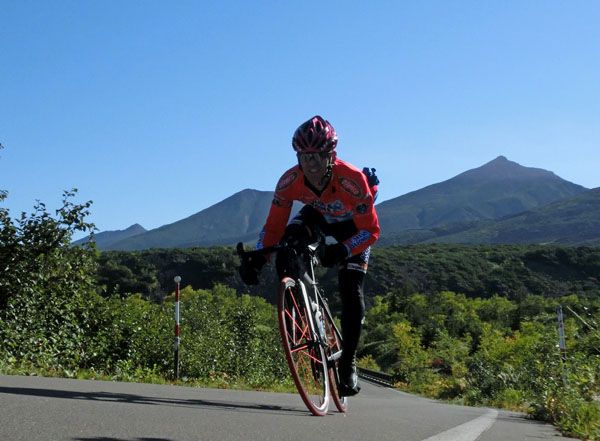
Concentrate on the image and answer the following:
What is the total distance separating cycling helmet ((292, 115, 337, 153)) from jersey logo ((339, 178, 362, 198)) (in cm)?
29

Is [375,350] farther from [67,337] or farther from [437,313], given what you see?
[67,337]

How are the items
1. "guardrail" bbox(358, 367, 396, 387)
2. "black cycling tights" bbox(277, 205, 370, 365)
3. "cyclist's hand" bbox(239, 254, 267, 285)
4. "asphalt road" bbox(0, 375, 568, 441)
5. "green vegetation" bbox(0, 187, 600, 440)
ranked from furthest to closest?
"guardrail" bbox(358, 367, 396, 387)
"green vegetation" bbox(0, 187, 600, 440)
"black cycling tights" bbox(277, 205, 370, 365)
"cyclist's hand" bbox(239, 254, 267, 285)
"asphalt road" bbox(0, 375, 568, 441)

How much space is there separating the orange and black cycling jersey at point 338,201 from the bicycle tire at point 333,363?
846mm

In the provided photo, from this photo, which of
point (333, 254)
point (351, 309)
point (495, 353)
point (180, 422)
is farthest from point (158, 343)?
point (495, 353)

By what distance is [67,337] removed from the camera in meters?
9.69

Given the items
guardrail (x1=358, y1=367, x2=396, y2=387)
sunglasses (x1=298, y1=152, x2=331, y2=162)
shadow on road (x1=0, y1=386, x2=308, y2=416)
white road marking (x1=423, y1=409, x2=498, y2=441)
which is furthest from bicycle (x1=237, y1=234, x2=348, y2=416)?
guardrail (x1=358, y1=367, x2=396, y2=387)

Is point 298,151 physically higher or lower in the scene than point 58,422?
higher

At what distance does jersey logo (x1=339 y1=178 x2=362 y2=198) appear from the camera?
15.8 ft

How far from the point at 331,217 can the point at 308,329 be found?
3.22 ft

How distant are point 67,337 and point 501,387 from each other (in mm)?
12493

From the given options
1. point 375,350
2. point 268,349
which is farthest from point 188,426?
point 375,350

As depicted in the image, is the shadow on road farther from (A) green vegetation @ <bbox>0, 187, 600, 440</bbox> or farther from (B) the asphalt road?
(A) green vegetation @ <bbox>0, 187, 600, 440</bbox>

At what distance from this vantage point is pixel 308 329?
4777mm

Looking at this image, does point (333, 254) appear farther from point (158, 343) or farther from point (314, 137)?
point (158, 343)
